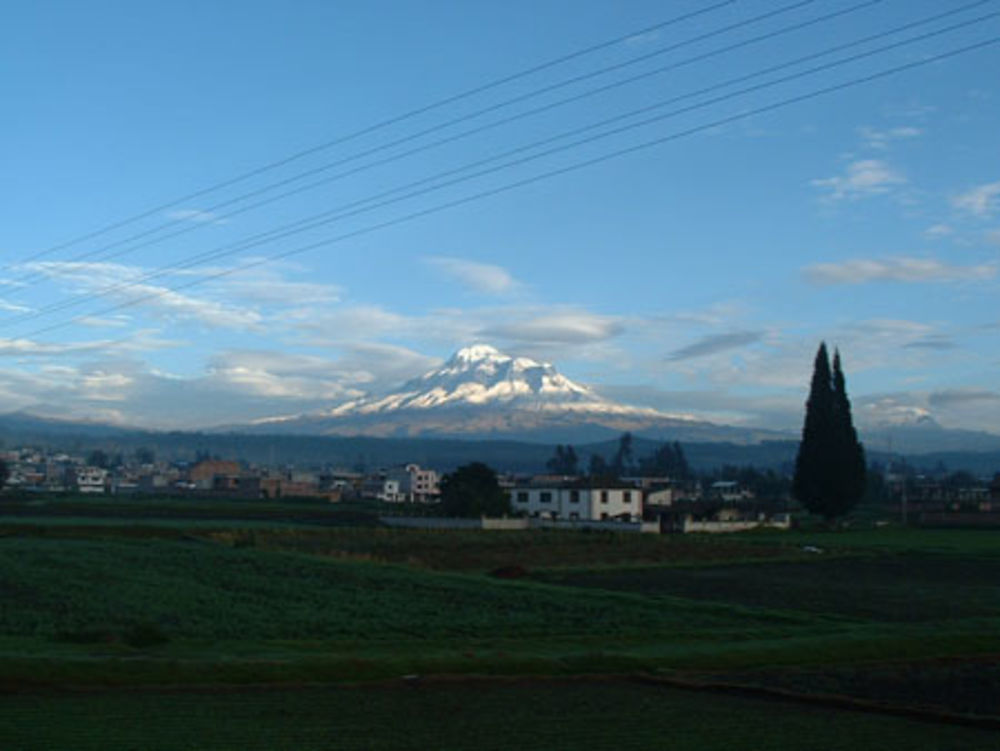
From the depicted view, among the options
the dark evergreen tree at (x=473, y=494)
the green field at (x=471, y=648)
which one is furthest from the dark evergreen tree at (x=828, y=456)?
the green field at (x=471, y=648)

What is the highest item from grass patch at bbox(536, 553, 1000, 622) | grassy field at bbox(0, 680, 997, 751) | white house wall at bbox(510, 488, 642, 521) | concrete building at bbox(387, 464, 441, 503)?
concrete building at bbox(387, 464, 441, 503)

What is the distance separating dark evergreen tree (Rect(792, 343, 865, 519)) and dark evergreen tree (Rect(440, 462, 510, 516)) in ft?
73.9

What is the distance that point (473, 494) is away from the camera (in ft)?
286

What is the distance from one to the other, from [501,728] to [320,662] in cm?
Result: 560

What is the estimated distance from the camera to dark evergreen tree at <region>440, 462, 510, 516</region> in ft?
284

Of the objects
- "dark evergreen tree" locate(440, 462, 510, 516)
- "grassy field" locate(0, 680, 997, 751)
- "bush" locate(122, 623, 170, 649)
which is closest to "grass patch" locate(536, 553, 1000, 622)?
"grassy field" locate(0, 680, 997, 751)

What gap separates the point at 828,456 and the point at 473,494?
2628cm

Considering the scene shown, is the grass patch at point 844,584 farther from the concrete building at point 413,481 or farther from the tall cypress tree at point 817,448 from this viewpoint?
the concrete building at point 413,481

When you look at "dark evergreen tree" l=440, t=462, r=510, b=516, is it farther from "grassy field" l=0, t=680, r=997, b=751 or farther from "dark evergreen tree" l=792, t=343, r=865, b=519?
"grassy field" l=0, t=680, r=997, b=751

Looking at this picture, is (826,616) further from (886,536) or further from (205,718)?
(886,536)

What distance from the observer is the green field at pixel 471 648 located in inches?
603

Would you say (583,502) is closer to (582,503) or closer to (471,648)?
(582,503)

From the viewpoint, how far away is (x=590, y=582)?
139 feet

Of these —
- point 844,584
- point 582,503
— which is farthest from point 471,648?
point 582,503
